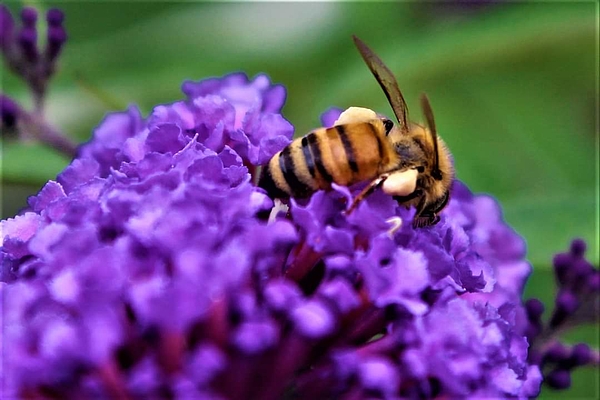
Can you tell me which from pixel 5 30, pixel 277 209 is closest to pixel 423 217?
pixel 277 209

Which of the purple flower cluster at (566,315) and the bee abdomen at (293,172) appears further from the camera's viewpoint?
the purple flower cluster at (566,315)

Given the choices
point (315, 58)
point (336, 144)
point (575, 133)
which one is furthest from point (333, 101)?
point (336, 144)

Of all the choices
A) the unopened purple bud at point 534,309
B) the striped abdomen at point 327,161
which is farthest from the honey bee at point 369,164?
the unopened purple bud at point 534,309

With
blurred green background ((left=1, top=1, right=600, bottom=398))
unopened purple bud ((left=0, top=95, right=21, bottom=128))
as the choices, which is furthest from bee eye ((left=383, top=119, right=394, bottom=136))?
unopened purple bud ((left=0, top=95, right=21, bottom=128))

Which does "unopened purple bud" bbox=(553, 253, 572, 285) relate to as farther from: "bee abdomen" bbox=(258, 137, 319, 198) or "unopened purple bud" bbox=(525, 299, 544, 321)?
"bee abdomen" bbox=(258, 137, 319, 198)

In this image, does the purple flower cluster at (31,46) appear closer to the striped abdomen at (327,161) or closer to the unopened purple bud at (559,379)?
the striped abdomen at (327,161)

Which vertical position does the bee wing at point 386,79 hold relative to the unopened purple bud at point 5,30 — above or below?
below

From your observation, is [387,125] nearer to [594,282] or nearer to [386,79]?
[386,79]

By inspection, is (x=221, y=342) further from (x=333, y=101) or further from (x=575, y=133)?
(x=575, y=133)
